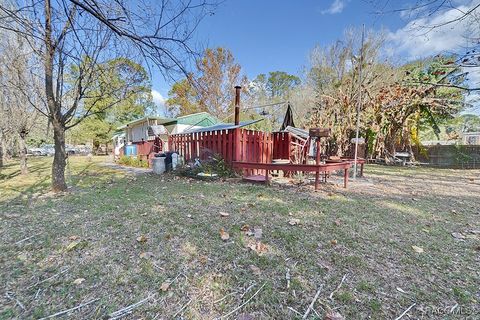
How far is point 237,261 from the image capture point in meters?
2.21

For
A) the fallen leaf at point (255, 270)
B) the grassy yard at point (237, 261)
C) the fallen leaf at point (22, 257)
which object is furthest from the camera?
the fallen leaf at point (22, 257)

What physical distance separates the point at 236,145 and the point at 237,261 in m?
5.06

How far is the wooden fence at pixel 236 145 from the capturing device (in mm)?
7227


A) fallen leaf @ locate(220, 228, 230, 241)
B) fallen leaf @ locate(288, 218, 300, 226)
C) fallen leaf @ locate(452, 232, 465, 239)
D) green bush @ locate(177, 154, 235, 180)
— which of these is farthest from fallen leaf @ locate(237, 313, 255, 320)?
green bush @ locate(177, 154, 235, 180)

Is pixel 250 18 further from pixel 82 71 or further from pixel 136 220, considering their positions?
pixel 136 220

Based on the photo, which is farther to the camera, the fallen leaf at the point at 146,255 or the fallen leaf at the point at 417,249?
the fallen leaf at the point at 417,249

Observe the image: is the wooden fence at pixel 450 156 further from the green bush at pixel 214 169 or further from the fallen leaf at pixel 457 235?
the green bush at pixel 214 169

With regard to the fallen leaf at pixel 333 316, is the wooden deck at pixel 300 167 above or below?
above

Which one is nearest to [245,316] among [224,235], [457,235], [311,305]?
[311,305]

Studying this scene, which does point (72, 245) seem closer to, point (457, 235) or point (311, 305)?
point (311, 305)

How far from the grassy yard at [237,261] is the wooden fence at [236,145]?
3371mm

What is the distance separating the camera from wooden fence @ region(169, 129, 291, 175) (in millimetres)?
7227

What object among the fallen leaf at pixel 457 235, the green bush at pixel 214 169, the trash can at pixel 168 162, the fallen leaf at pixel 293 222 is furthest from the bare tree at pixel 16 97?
the fallen leaf at pixel 457 235

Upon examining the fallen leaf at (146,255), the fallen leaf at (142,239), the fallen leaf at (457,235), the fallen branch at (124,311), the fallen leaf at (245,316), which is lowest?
the fallen leaf at (245,316)
